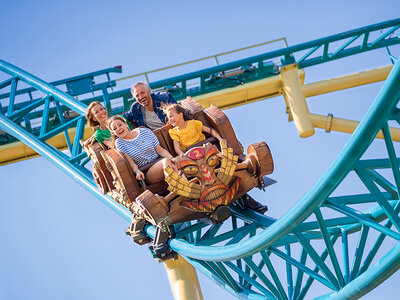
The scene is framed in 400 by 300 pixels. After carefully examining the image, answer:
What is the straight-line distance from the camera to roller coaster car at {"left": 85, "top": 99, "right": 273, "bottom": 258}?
13.9ft

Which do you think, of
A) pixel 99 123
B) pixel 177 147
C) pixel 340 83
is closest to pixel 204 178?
pixel 177 147

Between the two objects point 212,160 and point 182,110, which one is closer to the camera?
point 212,160

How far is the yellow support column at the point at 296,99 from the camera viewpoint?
782cm

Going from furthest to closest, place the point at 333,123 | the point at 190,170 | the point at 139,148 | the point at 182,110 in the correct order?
the point at 333,123 → the point at 182,110 → the point at 139,148 → the point at 190,170

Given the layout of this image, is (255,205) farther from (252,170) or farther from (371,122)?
(371,122)

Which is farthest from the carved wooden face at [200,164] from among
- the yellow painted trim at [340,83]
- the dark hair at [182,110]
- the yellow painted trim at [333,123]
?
the yellow painted trim at [340,83]

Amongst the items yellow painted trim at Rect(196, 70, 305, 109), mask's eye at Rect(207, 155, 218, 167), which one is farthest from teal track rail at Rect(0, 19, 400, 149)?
mask's eye at Rect(207, 155, 218, 167)

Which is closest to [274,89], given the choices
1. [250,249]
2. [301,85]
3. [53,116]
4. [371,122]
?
[301,85]

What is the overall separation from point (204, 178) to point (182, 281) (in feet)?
7.05

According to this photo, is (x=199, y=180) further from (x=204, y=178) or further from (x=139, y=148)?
(x=139, y=148)

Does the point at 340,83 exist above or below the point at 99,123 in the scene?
below

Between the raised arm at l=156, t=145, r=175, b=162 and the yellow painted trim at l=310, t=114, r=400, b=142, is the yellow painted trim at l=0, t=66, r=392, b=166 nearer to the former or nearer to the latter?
the yellow painted trim at l=310, t=114, r=400, b=142

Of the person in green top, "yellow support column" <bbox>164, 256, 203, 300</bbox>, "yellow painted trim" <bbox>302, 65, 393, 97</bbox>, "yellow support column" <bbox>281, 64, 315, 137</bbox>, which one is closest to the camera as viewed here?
the person in green top

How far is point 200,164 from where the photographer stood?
13.8ft
